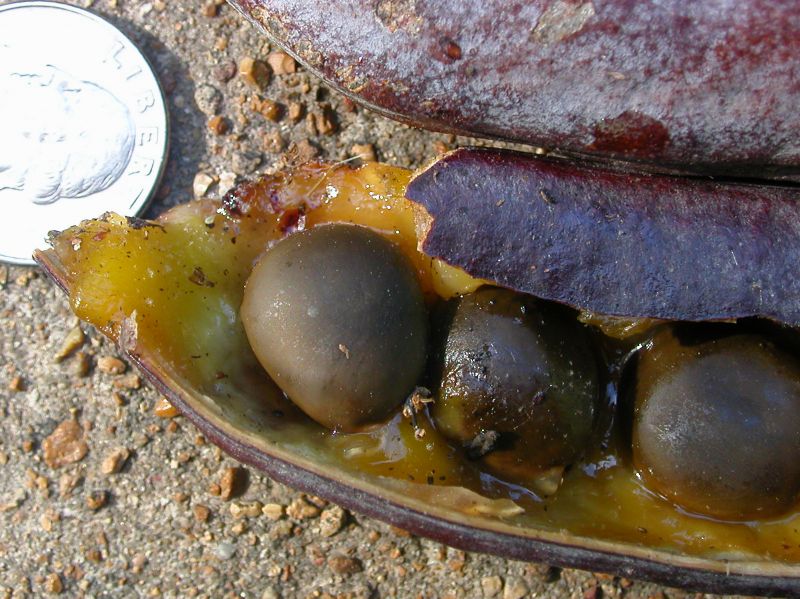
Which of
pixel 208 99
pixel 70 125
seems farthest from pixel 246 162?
pixel 70 125

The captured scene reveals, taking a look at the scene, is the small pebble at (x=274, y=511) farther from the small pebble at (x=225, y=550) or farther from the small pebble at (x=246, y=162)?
the small pebble at (x=246, y=162)

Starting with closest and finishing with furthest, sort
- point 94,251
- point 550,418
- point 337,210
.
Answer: point 550,418 → point 94,251 → point 337,210

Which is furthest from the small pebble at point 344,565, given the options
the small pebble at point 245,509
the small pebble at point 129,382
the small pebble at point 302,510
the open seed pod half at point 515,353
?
the small pebble at point 129,382

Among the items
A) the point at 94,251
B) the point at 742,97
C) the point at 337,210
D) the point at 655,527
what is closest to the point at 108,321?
the point at 94,251

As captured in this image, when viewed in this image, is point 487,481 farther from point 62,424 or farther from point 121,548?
point 62,424

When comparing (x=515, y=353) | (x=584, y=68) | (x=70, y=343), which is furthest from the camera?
(x=70, y=343)

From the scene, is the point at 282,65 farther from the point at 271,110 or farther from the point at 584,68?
the point at 584,68
